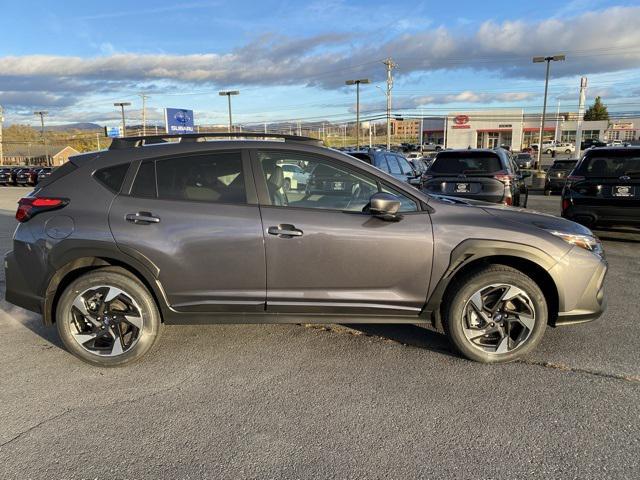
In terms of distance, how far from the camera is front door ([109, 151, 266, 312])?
3.58 metres

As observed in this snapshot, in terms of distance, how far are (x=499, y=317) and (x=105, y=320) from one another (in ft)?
10.0

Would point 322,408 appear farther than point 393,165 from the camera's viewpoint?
No

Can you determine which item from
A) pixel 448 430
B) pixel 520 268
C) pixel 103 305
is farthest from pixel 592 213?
pixel 103 305

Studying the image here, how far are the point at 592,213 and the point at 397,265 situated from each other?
565 cm

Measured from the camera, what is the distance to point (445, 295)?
12.2ft

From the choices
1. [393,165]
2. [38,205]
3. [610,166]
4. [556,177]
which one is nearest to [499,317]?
[38,205]

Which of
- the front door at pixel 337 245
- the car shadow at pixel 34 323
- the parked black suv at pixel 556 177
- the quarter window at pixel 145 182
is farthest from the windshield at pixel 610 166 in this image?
the parked black suv at pixel 556 177

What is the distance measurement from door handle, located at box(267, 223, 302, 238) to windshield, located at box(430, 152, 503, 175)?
5860 mm

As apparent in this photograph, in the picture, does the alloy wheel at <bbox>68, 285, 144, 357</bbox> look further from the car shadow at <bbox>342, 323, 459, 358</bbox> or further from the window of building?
the car shadow at <bbox>342, 323, 459, 358</bbox>

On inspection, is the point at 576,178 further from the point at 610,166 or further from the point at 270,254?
the point at 270,254

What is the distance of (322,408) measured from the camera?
10.3 feet

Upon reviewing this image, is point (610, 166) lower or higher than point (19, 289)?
higher

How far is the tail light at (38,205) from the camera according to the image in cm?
366

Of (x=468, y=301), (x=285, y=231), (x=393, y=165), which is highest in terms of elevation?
(x=393, y=165)
